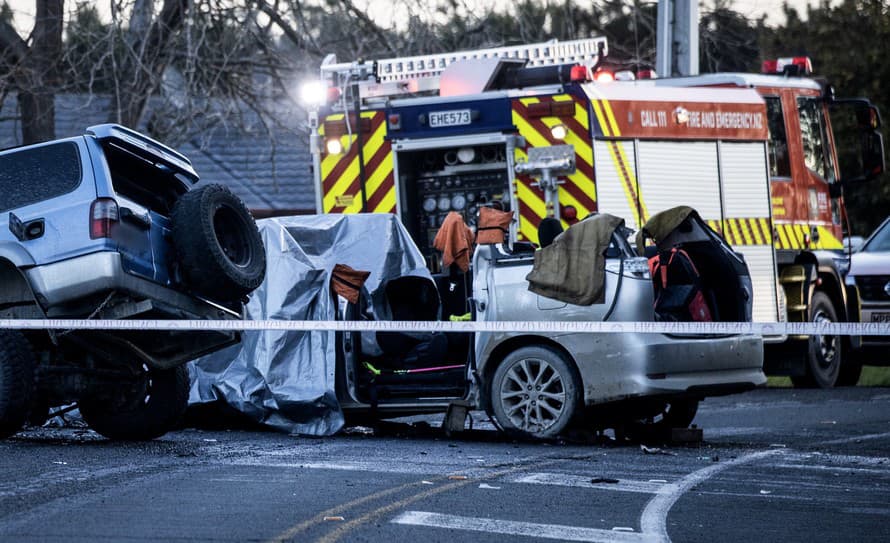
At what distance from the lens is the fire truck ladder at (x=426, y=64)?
598 inches

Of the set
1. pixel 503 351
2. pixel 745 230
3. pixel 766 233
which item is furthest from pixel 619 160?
pixel 503 351

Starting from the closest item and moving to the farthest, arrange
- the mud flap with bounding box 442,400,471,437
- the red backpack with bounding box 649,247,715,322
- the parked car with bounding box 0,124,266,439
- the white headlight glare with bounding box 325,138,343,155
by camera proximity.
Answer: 1. the parked car with bounding box 0,124,266,439
2. the red backpack with bounding box 649,247,715,322
3. the mud flap with bounding box 442,400,471,437
4. the white headlight glare with bounding box 325,138,343,155

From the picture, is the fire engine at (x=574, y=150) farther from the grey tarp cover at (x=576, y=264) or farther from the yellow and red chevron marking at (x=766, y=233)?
the grey tarp cover at (x=576, y=264)

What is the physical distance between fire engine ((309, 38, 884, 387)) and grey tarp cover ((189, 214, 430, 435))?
2.01 metres

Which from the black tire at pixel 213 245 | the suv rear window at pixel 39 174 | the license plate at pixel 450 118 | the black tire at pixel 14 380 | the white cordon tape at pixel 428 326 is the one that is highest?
the license plate at pixel 450 118

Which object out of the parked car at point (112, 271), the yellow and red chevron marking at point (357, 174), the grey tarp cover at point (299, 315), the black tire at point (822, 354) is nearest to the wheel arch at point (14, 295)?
the parked car at point (112, 271)

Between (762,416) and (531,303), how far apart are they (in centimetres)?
409

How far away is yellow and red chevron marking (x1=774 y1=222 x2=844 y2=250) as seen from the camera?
647 inches

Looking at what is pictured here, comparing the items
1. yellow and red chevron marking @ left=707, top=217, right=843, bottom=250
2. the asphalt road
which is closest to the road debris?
the asphalt road

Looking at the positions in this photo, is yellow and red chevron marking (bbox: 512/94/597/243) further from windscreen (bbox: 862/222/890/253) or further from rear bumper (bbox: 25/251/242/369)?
windscreen (bbox: 862/222/890/253)

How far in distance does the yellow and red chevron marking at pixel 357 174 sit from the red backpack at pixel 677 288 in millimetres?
4365

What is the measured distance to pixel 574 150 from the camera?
1417cm

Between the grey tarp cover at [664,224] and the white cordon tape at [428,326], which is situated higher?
the grey tarp cover at [664,224]

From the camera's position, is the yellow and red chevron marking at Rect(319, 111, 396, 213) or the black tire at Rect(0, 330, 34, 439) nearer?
the black tire at Rect(0, 330, 34, 439)
